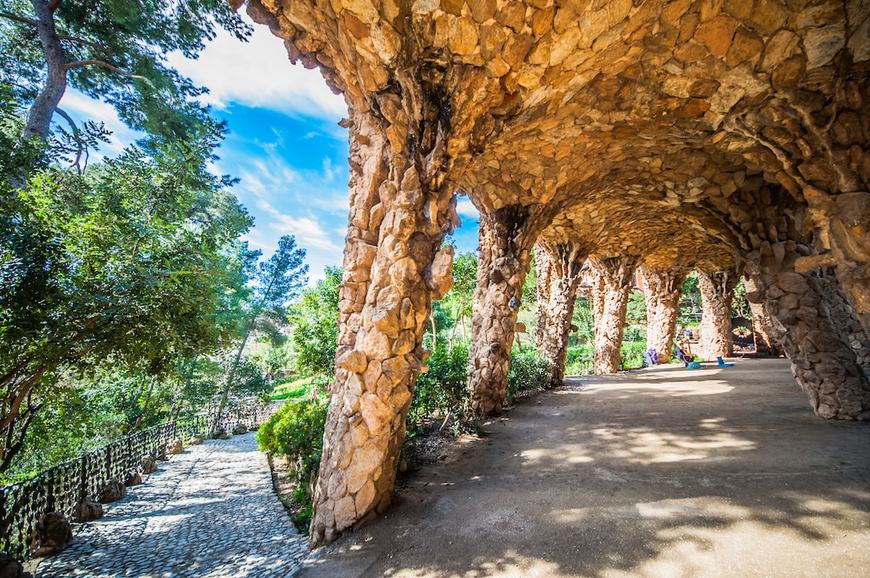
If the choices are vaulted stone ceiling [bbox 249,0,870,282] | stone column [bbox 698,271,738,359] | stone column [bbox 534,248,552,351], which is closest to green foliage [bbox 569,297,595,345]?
stone column [bbox 698,271,738,359]

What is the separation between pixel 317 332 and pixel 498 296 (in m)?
5.46

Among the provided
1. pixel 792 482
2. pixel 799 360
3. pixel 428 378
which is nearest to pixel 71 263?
pixel 428 378

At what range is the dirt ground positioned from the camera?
2.02 m

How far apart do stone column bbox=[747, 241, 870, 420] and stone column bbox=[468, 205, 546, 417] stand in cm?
366

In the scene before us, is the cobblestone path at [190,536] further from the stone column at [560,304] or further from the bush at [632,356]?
the bush at [632,356]

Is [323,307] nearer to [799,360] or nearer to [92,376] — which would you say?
[92,376]

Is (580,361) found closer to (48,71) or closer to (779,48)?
(779,48)

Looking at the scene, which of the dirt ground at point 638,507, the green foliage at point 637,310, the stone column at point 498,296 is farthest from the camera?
the green foliage at point 637,310

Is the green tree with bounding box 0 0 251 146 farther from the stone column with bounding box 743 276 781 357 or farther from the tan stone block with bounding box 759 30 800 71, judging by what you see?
the stone column with bounding box 743 276 781 357

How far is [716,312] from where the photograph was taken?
1399 cm

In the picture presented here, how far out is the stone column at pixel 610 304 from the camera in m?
11.4

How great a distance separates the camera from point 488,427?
531 centimetres

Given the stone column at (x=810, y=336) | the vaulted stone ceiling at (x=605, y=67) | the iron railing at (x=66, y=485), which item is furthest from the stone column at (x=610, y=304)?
the iron railing at (x=66, y=485)

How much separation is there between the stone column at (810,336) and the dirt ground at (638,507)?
1.43 ft
